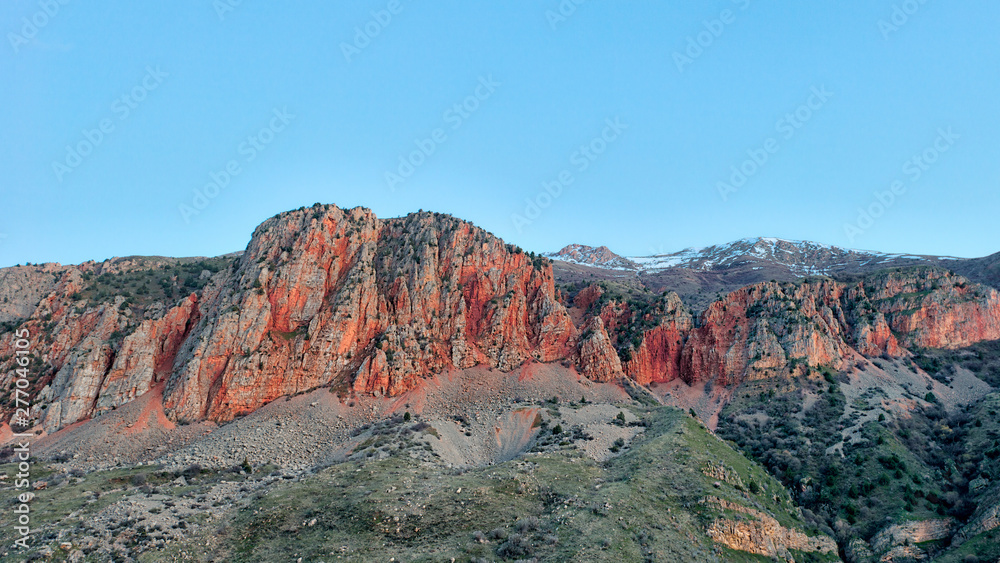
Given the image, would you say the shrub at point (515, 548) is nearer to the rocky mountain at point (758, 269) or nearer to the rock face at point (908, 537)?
the rock face at point (908, 537)

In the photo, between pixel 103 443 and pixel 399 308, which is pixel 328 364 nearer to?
pixel 399 308

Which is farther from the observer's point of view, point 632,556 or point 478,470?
point 478,470

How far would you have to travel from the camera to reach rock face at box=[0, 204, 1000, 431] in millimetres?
53875

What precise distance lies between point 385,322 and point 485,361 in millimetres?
15198

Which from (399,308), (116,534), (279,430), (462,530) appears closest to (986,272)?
(399,308)

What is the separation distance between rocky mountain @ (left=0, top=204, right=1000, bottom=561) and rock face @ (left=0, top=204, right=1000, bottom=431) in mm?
301

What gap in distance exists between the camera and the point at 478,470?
40.0 metres

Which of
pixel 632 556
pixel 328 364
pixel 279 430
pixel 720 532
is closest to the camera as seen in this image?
pixel 632 556

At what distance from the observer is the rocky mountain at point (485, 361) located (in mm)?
Answer: 46656

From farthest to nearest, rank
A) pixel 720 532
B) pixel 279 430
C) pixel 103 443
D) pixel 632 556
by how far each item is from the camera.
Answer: pixel 279 430, pixel 103 443, pixel 720 532, pixel 632 556

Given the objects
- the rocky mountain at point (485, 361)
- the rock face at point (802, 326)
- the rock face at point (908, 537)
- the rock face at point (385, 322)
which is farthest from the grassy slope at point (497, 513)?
the rock face at point (802, 326)

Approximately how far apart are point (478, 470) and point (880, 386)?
219 ft

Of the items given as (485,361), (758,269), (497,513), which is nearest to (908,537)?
(497,513)

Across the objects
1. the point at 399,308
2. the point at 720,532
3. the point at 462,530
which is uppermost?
the point at 399,308
